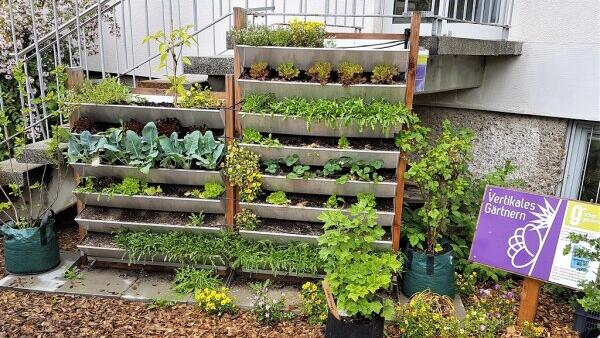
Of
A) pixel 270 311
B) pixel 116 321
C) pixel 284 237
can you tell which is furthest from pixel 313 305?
pixel 116 321

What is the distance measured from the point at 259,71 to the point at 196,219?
134cm

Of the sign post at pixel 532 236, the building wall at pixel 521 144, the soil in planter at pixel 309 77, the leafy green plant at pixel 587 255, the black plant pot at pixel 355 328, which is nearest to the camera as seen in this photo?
the black plant pot at pixel 355 328

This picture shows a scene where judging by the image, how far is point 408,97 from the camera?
11.6 feet

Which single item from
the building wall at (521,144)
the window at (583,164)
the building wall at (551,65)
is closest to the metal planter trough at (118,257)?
the building wall at (521,144)

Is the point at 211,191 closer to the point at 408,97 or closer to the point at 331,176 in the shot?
the point at 331,176

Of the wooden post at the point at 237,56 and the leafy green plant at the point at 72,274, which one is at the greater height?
the wooden post at the point at 237,56

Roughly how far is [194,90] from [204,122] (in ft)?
0.90

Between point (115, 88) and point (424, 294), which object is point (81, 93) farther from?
point (424, 294)

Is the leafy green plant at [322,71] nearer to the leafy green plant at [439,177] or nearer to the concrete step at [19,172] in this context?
the leafy green plant at [439,177]

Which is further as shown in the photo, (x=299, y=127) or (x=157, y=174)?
(x=157, y=174)

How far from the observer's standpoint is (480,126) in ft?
17.0

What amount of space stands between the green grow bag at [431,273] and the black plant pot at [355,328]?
86 centimetres

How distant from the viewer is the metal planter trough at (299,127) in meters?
3.59

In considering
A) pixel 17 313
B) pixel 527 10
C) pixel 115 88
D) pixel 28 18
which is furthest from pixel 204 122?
pixel 527 10
